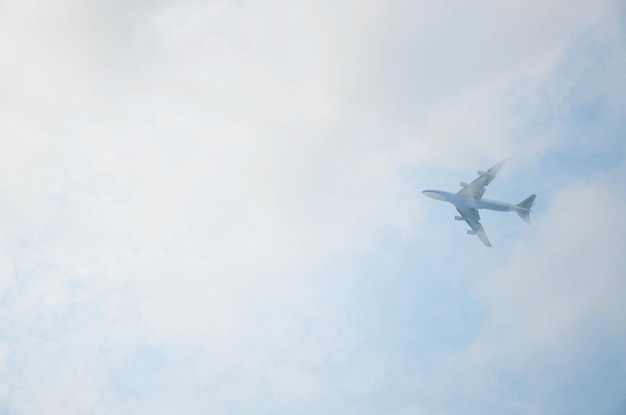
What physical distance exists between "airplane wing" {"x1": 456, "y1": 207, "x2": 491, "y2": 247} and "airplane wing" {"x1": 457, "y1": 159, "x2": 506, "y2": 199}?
40.9 feet

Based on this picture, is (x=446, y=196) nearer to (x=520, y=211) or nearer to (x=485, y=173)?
(x=485, y=173)

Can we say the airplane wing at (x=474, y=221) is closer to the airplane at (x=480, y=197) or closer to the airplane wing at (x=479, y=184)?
the airplane at (x=480, y=197)

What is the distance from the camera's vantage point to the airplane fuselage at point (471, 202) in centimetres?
10594

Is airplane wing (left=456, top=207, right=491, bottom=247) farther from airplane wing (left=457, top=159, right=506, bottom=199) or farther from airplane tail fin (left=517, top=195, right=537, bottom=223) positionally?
airplane tail fin (left=517, top=195, right=537, bottom=223)

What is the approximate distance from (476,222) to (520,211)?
712 inches

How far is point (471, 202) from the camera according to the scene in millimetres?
108438

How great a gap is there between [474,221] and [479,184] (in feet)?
60.9

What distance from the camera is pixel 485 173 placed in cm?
10775

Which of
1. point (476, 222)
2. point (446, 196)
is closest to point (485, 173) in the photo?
point (446, 196)

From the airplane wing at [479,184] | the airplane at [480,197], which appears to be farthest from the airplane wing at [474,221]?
the airplane wing at [479,184]

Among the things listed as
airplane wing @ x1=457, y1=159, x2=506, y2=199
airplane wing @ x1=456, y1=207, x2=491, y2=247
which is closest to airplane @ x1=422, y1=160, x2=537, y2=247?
airplane wing @ x1=457, y1=159, x2=506, y2=199

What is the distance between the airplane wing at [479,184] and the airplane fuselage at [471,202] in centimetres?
161

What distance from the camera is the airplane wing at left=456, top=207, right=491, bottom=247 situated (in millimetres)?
121400

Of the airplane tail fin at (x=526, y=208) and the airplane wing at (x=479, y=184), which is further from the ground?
the airplane wing at (x=479, y=184)
